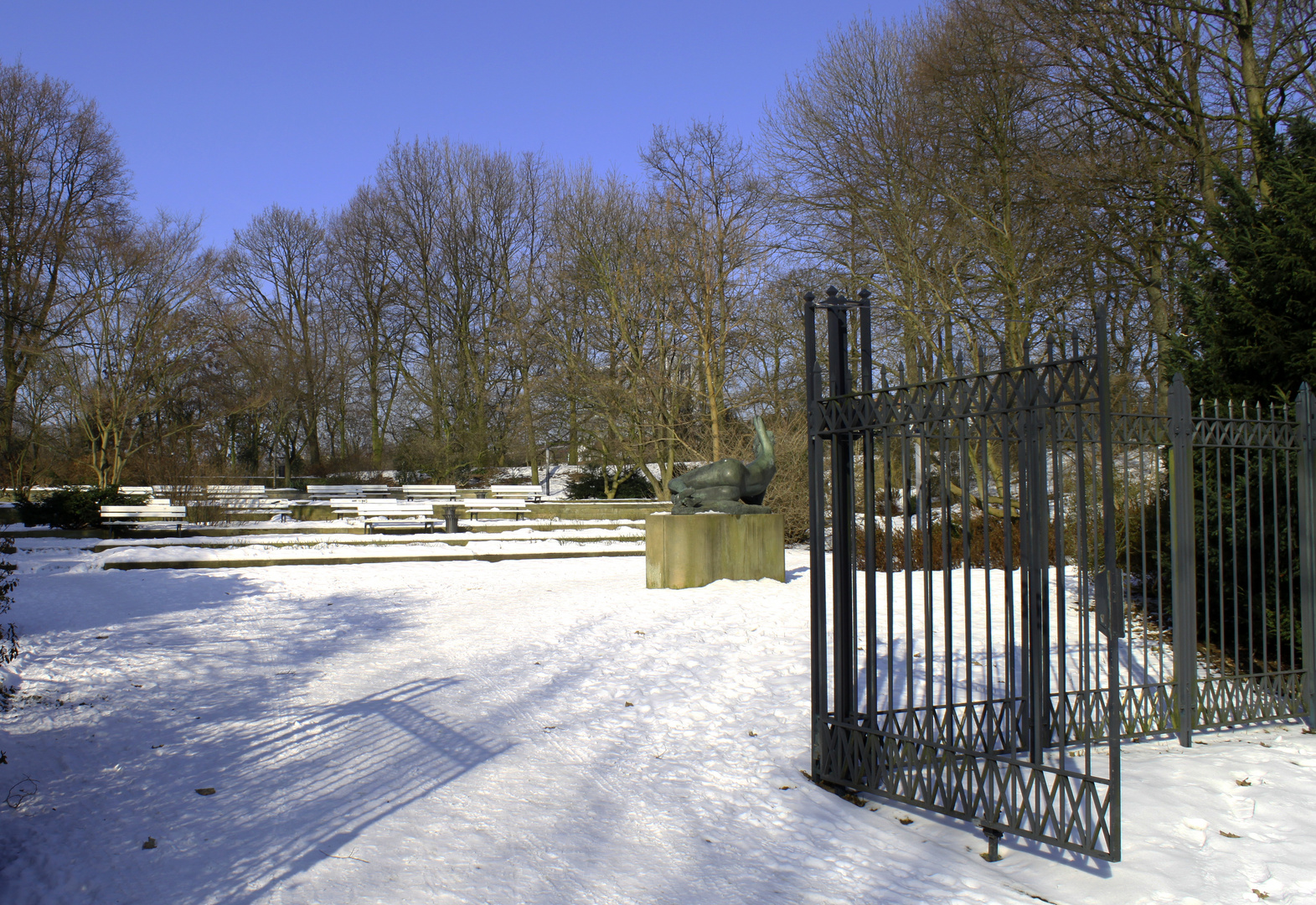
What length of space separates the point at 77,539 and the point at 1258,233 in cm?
1872

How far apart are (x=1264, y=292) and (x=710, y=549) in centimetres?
616

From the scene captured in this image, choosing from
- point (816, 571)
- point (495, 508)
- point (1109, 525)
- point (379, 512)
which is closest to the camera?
point (1109, 525)

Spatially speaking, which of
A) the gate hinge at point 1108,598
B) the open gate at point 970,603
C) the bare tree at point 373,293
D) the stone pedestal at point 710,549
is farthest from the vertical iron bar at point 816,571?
the bare tree at point 373,293

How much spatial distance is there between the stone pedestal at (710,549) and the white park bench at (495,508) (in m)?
11.3

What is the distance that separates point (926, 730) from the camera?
13.7ft

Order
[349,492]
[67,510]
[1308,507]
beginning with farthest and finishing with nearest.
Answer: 1. [349,492]
2. [67,510]
3. [1308,507]

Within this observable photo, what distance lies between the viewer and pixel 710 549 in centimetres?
1071

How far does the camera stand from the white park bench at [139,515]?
56.5 ft

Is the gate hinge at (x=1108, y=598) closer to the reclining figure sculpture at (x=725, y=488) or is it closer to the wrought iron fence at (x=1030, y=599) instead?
the wrought iron fence at (x=1030, y=599)

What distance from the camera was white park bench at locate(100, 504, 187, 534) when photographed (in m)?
17.2

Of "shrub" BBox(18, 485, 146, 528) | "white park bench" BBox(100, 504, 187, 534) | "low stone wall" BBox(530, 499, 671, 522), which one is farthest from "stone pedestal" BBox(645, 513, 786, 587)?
"shrub" BBox(18, 485, 146, 528)

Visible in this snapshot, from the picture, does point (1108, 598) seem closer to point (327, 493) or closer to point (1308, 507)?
point (1308, 507)

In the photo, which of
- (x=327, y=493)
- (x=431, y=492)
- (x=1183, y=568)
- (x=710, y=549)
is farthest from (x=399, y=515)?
(x=1183, y=568)

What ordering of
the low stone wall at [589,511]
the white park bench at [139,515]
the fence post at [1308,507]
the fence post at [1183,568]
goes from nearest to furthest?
the fence post at [1183,568] < the fence post at [1308,507] < the white park bench at [139,515] < the low stone wall at [589,511]
